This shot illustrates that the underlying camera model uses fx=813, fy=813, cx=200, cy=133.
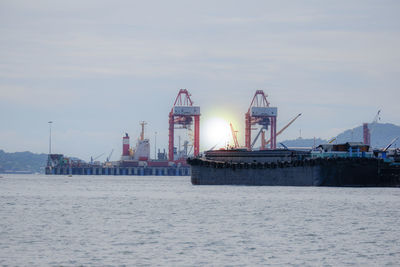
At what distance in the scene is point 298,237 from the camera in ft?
154

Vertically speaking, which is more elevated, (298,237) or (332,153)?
(332,153)

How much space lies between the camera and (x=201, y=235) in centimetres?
4756

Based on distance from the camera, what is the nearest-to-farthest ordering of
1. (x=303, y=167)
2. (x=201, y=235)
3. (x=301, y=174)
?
1. (x=201, y=235)
2. (x=303, y=167)
3. (x=301, y=174)

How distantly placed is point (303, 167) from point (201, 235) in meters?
71.9

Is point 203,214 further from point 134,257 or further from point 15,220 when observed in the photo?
point 134,257

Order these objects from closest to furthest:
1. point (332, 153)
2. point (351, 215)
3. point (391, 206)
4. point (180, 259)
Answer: point (180, 259)
point (351, 215)
point (391, 206)
point (332, 153)

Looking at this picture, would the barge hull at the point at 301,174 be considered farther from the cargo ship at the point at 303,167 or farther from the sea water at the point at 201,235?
the sea water at the point at 201,235

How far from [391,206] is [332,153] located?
Result: 46572mm

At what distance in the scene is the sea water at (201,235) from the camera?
38.0 metres

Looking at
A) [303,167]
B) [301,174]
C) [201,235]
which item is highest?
[303,167]

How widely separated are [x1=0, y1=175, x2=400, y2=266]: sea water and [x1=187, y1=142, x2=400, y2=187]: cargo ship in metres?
36.0

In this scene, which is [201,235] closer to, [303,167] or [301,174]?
[303,167]

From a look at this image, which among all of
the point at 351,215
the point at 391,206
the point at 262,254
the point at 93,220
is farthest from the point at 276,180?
the point at 262,254

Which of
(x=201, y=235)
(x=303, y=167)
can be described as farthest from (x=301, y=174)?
(x=201, y=235)
